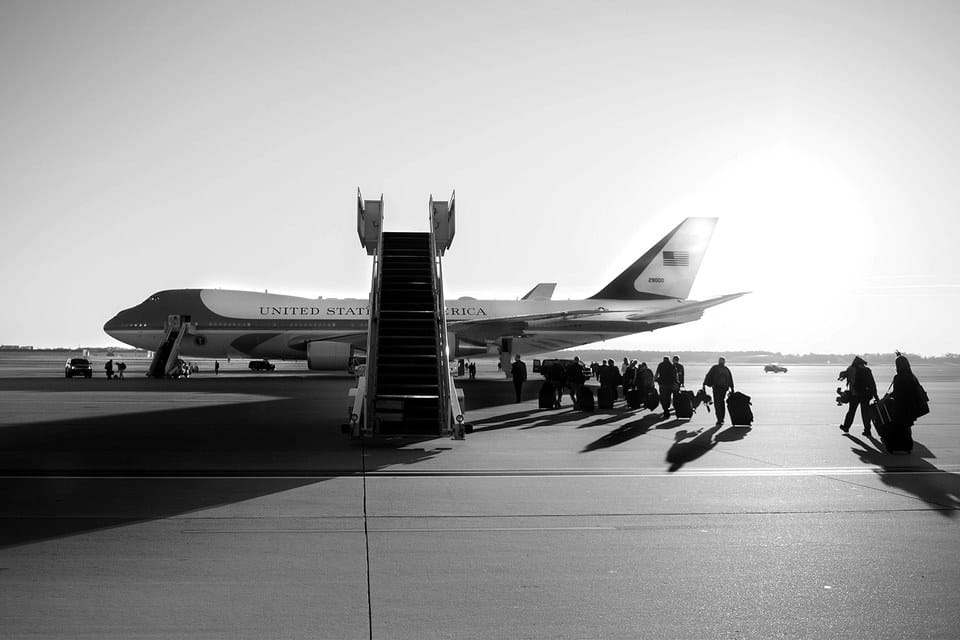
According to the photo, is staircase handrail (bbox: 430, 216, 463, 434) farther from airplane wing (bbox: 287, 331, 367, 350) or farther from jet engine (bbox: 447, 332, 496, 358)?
jet engine (bbox: 447, 332, 496, 358)

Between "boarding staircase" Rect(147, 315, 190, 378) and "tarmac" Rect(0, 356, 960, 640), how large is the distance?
27.5 metres

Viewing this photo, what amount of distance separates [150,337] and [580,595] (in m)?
40.4

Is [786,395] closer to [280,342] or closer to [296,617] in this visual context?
[280,342]

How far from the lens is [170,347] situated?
41.2 metres

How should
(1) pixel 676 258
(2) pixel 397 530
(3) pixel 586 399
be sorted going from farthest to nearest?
(1) pixel 676 258, (3) pixel 586 399, (2) pixel 397 530

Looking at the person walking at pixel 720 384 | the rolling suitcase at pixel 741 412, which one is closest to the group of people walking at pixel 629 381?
the person walking at pixel 720 384

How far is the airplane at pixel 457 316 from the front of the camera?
4022 cm

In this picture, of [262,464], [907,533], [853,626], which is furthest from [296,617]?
[262,464]

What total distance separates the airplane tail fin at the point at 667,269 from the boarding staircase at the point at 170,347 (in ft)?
73.2

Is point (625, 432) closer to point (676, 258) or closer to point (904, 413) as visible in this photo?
point (904, 413)

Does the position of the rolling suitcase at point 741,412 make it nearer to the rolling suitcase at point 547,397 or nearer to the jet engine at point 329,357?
the rolling suitcase at point 547,397

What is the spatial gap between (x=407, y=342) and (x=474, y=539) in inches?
423

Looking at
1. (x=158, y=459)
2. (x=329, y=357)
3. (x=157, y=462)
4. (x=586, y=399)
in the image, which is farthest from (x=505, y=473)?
(x=329, y=357)

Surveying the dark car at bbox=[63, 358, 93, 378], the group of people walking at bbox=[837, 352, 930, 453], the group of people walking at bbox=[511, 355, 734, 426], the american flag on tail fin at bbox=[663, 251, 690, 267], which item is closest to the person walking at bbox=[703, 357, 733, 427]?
the group of people walking at bbox=[511, 355, 734, 426]
